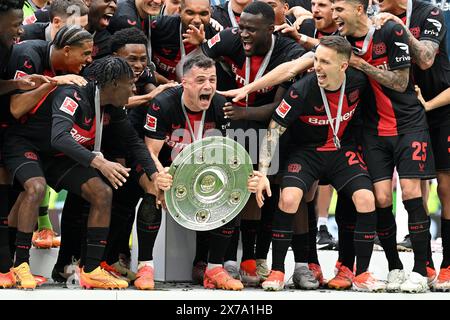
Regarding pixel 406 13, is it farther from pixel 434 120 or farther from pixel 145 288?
pixel 145 288

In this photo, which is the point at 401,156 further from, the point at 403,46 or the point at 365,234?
the point at 403,46

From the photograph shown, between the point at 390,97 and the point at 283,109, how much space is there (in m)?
0.78

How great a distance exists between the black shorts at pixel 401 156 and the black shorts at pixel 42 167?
199 cm

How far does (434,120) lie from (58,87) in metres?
2.78

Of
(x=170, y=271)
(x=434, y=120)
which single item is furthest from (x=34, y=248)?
(x=434, y=120)

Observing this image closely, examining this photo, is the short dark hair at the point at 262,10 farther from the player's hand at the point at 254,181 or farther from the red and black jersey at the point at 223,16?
the player's hand at the point at 254,181

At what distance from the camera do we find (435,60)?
835 centimetres

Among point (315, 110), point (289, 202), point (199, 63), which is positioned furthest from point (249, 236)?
point (199, 63)

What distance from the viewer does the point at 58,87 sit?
7707 mm

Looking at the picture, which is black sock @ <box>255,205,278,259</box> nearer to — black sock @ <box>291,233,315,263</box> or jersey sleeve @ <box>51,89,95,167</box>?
black sock @ <box>291,233,315,263</box>

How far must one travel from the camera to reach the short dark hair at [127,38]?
8195mm

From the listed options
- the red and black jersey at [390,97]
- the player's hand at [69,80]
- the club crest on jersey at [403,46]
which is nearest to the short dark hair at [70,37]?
the player's hand at [69,80]

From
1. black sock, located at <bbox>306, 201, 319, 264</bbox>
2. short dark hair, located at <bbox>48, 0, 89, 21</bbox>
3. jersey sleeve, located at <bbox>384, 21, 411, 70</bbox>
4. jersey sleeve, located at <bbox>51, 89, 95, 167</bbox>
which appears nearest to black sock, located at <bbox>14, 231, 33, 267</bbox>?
jersey sleeve, located at <bbox>51, 89, 95, 167</bbox>

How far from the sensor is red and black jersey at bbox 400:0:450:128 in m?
8.20
